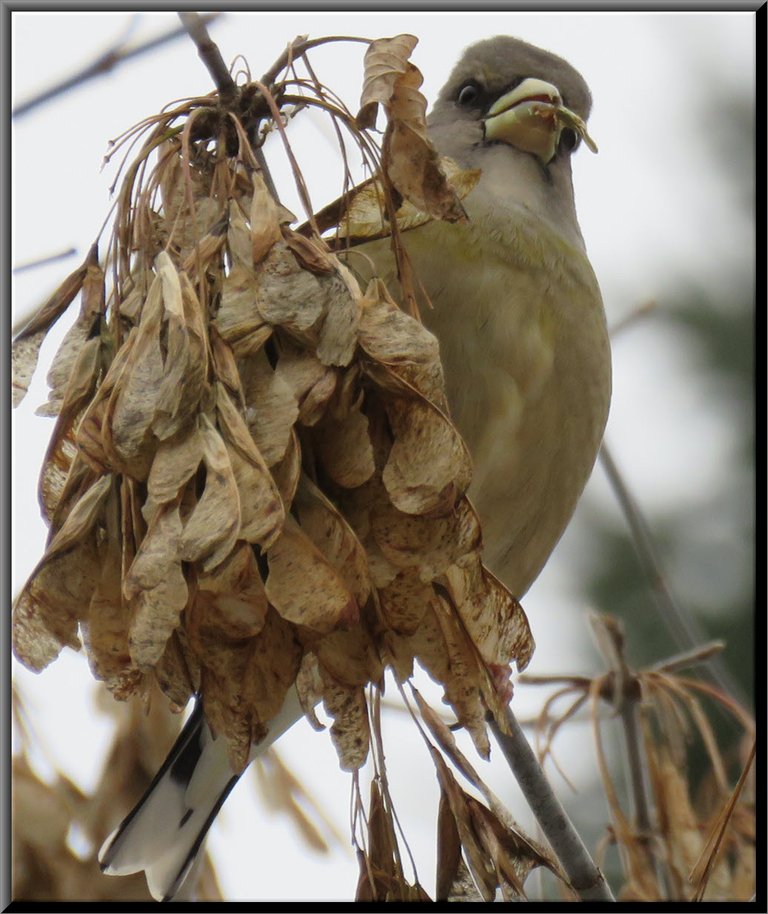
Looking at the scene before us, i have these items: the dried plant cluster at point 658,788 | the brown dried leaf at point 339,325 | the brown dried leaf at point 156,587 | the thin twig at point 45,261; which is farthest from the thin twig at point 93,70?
the dried plant cluster at point 658,788

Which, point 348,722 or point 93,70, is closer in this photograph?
point 348,722

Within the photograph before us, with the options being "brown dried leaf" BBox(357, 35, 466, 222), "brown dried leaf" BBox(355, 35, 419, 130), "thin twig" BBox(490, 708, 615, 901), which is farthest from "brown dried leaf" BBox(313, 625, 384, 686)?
"thin twig" BBox(490, 708, 615, 901)

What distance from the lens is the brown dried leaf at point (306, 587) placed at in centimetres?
146

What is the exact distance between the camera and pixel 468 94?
318 cm

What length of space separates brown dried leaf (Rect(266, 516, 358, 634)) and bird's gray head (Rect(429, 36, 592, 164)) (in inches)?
69.9

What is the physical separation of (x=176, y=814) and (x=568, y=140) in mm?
1878

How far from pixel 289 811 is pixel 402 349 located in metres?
1.79

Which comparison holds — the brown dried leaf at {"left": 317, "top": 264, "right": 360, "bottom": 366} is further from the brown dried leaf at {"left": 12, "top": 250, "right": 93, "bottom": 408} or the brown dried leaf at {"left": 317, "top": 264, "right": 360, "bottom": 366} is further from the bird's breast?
the bird's breast

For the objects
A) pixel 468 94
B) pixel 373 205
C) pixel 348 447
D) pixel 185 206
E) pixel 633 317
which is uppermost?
pixel 468 94

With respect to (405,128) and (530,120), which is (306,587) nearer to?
(405,128)

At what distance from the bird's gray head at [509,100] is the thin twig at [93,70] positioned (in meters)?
0.98

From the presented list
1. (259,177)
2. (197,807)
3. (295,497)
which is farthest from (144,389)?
(197,807)

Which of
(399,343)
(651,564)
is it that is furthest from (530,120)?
(399,343)

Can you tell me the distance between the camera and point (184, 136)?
1657 millimetres
